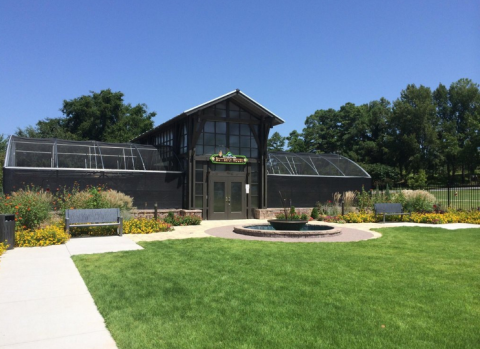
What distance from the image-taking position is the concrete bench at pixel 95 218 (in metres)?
12.1

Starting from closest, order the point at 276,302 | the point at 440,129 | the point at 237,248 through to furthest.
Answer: the point at 276,302 → the point at 237,248 → the point at 440,129

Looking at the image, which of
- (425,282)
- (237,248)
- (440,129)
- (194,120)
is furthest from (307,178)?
(440,129)

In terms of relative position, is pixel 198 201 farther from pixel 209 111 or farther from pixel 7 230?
pixel 7 230

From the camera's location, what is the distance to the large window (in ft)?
64.3

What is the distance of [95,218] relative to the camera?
12.5 m

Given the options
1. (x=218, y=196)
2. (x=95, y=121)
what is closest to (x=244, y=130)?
(x=218, y=196)

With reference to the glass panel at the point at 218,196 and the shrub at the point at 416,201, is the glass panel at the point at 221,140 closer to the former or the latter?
the glass panel at the point at 218,196

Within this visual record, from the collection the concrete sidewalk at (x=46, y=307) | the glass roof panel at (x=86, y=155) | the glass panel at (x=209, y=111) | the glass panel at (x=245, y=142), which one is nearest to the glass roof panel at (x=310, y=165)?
the glass panel at (x=245, y=142)

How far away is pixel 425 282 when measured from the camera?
628cm

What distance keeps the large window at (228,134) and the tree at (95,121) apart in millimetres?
26960

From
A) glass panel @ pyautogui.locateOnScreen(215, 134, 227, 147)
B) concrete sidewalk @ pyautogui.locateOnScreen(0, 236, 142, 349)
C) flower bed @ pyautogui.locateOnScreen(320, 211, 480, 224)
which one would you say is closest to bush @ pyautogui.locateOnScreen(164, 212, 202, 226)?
glass panel @ pyautogui.locateOnScreen(215, 134, 227, 147)

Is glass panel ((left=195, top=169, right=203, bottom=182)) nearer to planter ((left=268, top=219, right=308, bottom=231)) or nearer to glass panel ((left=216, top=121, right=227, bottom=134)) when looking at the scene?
glass panel ((left=216, top=121, right=227, bottom=134))

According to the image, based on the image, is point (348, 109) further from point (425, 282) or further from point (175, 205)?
point (425, 282)

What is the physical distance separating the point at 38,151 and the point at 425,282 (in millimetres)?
16878
